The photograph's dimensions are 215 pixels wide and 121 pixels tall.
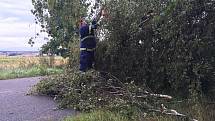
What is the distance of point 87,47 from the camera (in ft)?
45.2

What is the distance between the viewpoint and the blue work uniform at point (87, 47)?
13.6 metres

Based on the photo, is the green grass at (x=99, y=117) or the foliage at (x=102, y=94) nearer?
the green grass at (x=99, y=117)

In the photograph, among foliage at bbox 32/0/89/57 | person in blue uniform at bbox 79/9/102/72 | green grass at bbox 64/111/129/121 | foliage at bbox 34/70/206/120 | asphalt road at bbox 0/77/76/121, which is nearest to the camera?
green grass at bbox 64/111/129/121

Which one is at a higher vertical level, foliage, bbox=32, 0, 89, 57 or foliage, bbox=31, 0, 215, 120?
foliage, bbox=32, 0, 89, 57

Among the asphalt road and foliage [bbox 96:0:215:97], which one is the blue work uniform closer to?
foliage [bbox 96:0:215:97]

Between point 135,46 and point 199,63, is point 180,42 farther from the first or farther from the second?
point 135,46

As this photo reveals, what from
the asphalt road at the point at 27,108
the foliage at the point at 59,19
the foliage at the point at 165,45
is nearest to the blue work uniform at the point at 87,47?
the foliage at the point at 165,45

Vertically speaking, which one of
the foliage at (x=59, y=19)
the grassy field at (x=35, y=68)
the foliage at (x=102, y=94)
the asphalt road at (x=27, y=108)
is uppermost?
the foliage at (x=59, y=19)

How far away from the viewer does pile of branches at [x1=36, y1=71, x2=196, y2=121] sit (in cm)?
969

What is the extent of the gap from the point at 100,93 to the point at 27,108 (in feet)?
6.08

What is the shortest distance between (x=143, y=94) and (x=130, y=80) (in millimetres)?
1541

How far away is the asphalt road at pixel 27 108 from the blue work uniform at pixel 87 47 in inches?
58.4

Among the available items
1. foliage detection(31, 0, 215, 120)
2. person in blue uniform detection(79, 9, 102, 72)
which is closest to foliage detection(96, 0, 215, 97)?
foliage detection(31, 0, 215, 120)

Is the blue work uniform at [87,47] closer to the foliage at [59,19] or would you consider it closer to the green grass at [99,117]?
the green grass at [99,117]
